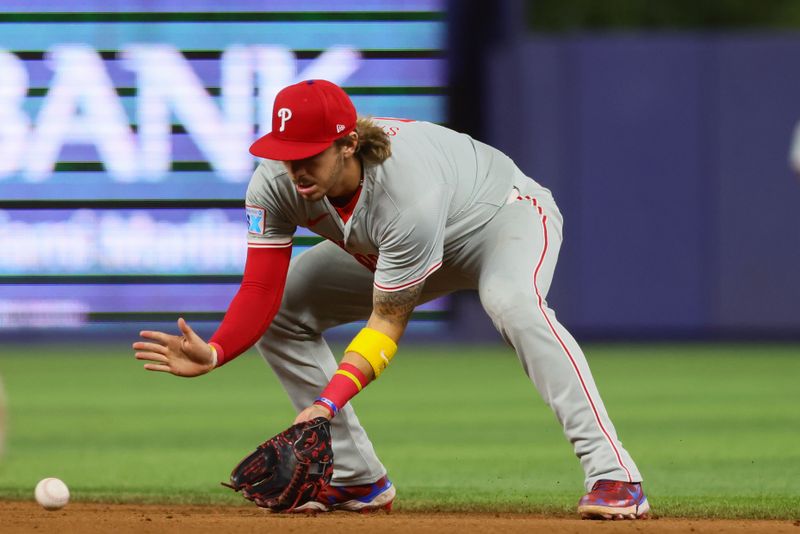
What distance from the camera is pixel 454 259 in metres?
4.77

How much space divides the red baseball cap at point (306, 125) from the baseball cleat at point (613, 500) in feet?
4.35

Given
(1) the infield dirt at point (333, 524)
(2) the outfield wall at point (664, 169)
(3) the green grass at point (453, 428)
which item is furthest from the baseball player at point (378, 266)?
(2) the outfield wall at point (664, 169)

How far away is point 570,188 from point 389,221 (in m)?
8.51

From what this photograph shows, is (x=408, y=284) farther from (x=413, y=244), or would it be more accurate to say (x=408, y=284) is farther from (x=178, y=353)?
(x=178, y=353)

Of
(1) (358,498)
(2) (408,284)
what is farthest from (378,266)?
(1) (358,498)

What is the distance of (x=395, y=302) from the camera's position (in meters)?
4.49

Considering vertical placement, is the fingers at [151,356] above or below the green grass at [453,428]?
above

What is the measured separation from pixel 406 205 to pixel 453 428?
11.7 ft

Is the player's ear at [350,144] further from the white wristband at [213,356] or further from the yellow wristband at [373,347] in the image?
the white wristband at [213,356]

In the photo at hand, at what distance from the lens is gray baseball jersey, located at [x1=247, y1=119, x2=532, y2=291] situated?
4.39 m

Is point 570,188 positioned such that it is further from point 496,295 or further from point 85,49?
point 496,295

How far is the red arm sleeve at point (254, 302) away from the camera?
4.62 m

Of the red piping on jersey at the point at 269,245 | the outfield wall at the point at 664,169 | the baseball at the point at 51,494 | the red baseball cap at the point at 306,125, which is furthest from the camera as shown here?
the outfield wall at the point at 664,169

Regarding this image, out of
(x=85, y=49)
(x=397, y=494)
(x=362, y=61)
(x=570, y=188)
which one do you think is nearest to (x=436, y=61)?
(x=362, y=61)
